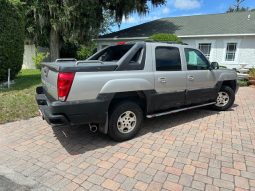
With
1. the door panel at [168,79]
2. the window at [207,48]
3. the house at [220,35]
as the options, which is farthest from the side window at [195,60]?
the window at [207,48]

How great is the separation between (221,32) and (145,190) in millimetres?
13926

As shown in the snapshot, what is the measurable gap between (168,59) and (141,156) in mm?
2200

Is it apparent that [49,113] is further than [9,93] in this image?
No

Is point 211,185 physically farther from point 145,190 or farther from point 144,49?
point 144,49

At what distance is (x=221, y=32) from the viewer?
14.5 meters

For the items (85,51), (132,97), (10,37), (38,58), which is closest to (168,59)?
(132,97)

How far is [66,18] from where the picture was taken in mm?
14484

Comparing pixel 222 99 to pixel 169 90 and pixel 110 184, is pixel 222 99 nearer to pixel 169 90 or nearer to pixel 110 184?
pixel 169 90

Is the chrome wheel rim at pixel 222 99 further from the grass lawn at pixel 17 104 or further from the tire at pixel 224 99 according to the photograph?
the grass lawn at pixel 17 104

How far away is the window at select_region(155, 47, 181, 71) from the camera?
4.70 m

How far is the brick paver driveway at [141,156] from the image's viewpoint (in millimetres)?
3113

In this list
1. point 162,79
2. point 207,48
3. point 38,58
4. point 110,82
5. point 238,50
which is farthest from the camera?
point 38,58

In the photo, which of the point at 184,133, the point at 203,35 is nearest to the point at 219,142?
the point at 184,133

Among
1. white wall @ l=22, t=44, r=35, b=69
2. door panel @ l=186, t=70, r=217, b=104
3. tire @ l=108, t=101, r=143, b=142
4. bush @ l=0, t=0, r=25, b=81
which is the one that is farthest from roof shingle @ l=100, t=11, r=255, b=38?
tire @ l=108, t=101, r=143, b=142
